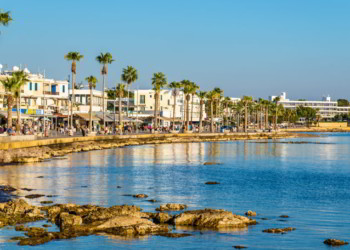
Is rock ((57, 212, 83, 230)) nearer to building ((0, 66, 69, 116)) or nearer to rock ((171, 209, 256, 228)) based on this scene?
rock ((171, 209, 256, 228))

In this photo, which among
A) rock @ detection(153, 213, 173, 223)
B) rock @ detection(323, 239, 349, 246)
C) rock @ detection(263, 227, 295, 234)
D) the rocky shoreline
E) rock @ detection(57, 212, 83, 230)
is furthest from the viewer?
the rocky shoreline

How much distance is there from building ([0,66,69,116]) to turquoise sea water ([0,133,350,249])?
107 feet

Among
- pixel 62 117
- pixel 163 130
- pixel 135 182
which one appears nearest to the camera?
pixel 135 182

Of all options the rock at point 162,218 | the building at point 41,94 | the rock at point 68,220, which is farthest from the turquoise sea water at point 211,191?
the building at point 41,94

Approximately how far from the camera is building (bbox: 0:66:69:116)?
90556 millimetres

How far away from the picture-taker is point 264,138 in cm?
14100

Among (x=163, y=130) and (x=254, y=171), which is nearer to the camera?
(x=254, y=171)

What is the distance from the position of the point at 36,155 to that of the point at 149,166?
1049cm

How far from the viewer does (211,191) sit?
35.2 m

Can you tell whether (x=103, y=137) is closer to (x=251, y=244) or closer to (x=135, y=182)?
(x=135, y=182)

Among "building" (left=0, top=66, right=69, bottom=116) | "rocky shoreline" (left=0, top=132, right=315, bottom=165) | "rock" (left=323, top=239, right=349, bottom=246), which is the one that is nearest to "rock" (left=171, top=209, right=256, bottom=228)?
"rock" (left=323, top=239, right=349, bottom=246)

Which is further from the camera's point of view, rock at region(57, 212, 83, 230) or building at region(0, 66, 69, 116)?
building at region(0, 66, 69, 116)

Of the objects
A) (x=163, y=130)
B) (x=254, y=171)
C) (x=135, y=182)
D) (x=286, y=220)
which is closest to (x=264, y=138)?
(x=163, y=130)

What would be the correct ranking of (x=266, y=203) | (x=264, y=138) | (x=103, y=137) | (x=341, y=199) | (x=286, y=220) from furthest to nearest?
1. (x=264, y=138)
2. (x=103, y=137)
3. (x=341, y=199)
4. (x=266, y=203)
5. (x=286, y=220)
